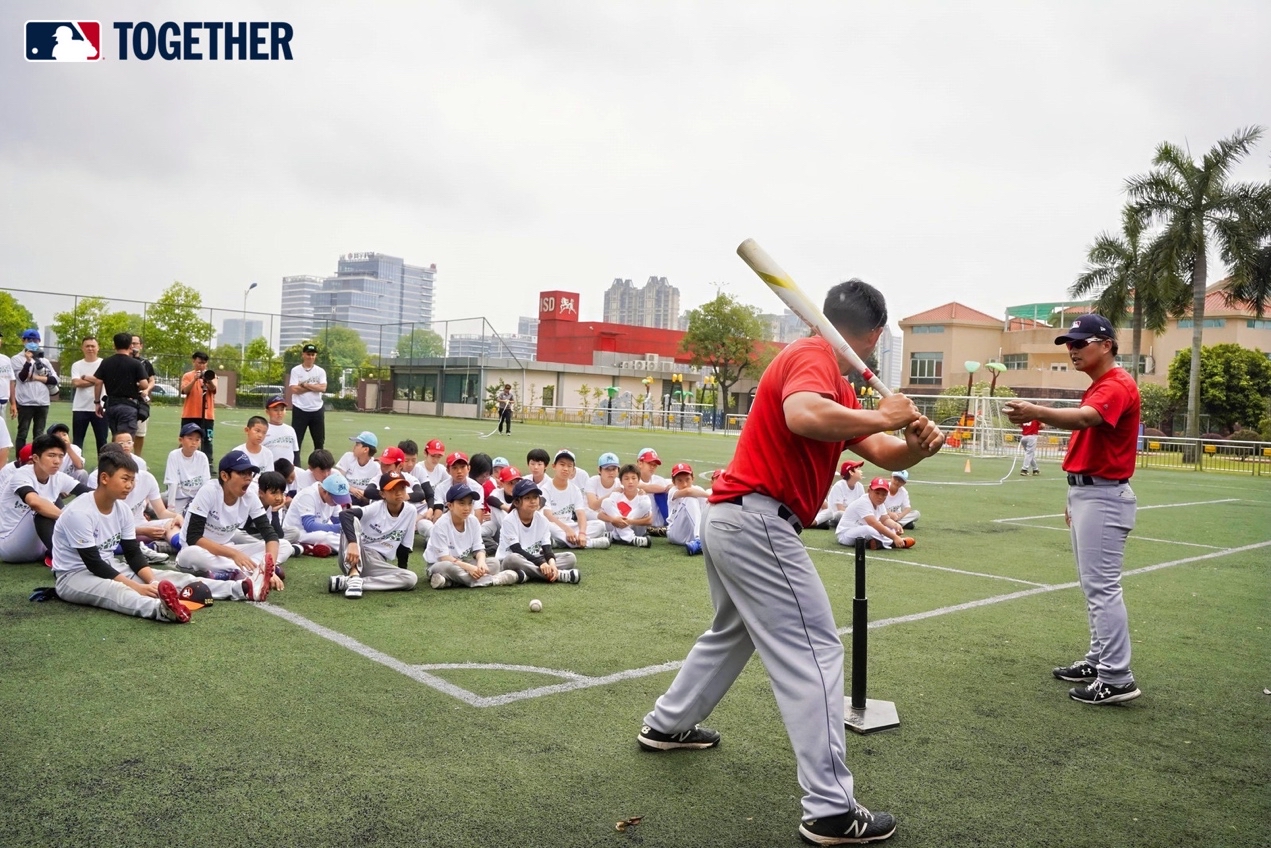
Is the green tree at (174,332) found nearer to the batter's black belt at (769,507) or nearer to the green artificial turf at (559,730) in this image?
the green artificial turf at (559,730)

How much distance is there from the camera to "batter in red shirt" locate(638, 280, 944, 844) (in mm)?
3598

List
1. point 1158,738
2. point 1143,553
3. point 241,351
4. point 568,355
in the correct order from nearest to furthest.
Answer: point 1158,738 < point 1143,553 < point 568,355 < point 241,351

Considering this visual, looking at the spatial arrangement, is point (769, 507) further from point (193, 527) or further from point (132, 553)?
point (193, 527)

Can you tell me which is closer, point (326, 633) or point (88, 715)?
point (88, 715)

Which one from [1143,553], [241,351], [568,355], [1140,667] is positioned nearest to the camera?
[1140,667]

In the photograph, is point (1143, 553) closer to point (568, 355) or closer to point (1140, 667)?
point (1140, 667)

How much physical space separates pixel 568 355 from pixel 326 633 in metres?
68.3

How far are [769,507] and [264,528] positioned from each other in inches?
220

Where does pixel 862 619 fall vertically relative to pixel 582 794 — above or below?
above

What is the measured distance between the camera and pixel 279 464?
35.1 feet

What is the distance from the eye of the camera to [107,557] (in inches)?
278

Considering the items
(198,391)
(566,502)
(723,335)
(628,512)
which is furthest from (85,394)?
(723,335)

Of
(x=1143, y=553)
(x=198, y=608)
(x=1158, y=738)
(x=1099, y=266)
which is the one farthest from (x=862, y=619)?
(x=1099, y=266)

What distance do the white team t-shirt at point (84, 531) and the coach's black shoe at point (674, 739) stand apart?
4.46 metres
